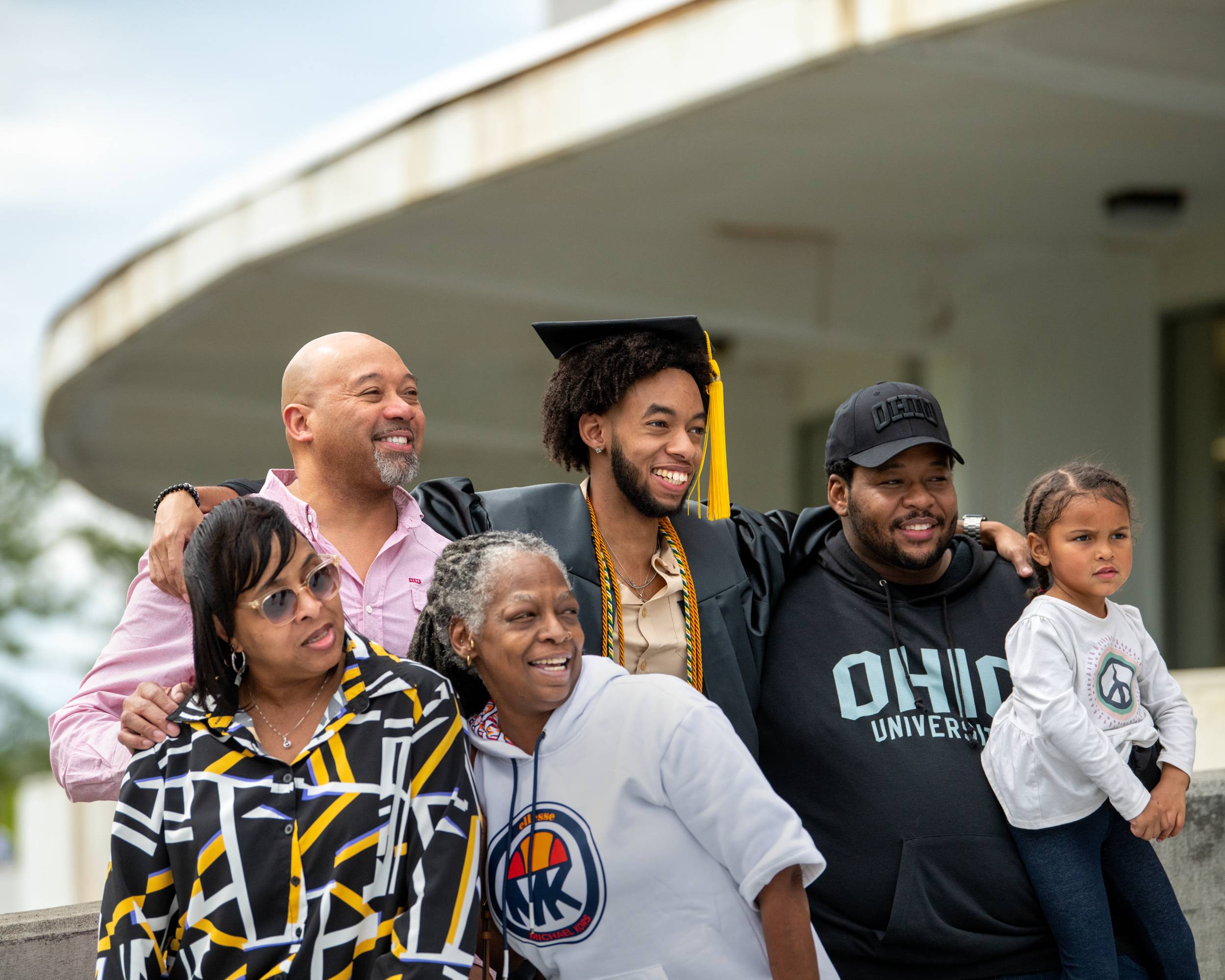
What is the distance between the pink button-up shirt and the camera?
2.73m

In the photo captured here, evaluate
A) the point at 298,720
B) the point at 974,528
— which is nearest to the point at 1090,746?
the point at 974,528

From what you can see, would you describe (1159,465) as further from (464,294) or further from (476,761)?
(476,761)

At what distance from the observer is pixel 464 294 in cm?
981

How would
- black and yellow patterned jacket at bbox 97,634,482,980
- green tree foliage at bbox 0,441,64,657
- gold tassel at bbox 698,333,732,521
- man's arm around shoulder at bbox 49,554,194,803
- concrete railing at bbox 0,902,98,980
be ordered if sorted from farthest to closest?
green tree foliage at bbox 0,441,64,657
gold tassel at bbox 698,333,732,521
concrete railing at bbox 0,902,98,980
man's arm around shoulder at bbox 49,554,194,803
black and yellow patterned jacket at bbox 97,634,482,980

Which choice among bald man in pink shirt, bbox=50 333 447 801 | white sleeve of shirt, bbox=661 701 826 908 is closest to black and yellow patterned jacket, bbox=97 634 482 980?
white sleeve of shirt, bbox=661 701 826 908

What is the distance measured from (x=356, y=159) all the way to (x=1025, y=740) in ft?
21.1

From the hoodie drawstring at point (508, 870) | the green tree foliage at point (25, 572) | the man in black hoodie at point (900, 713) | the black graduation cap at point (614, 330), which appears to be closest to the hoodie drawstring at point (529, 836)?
the hoodie drawstring at point (508, 870)

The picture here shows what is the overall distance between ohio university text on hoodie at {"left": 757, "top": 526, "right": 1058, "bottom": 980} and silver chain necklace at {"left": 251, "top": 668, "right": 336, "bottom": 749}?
114 cm

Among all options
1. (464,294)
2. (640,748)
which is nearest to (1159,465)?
(464,294)

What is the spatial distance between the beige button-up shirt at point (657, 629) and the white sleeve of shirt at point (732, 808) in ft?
2.17

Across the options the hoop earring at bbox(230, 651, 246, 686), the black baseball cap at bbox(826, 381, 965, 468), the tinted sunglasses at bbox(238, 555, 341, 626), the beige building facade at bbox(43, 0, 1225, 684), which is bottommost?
the hoop earring at bbox(230, 651, 246, 686)

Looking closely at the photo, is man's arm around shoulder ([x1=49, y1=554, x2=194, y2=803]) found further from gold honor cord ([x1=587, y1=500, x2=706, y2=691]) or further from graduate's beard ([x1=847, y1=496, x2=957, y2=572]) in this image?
graduate's beard ([x1=847, y1=496, x2=957, y2=572])

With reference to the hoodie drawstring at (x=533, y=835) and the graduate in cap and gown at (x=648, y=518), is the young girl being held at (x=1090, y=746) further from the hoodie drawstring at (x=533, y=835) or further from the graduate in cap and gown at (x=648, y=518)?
the hoodie drawstring at (x=533, y=835)

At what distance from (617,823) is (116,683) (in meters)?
1.12
